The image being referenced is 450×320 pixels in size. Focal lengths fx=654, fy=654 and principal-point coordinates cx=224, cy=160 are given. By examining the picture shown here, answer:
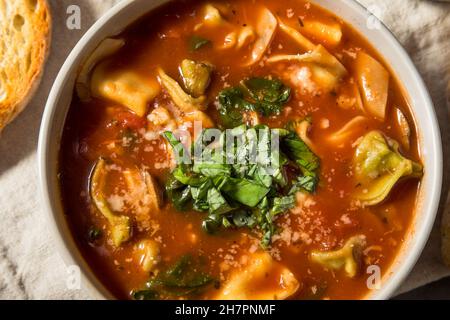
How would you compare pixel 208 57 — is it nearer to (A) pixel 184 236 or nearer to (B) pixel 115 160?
(B) pixel 115 160

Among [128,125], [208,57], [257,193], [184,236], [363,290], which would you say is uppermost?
[208,57]

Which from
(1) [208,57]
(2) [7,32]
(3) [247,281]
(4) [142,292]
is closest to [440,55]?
(1) [208,57]

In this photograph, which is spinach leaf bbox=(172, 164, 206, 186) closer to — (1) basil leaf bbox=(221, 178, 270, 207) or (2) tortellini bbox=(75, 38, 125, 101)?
(1) basil leaf bbox=(221, 178, 270, 207)

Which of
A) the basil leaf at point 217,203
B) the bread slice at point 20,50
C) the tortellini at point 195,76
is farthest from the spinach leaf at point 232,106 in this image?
the bread slice at point 20,50

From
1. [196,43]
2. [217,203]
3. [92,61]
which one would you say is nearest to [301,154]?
[217,203]

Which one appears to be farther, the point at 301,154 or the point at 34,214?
the point at 34,214

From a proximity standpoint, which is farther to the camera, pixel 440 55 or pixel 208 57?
pixel 440 55

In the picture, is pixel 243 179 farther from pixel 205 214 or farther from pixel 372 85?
pixel 372 85
